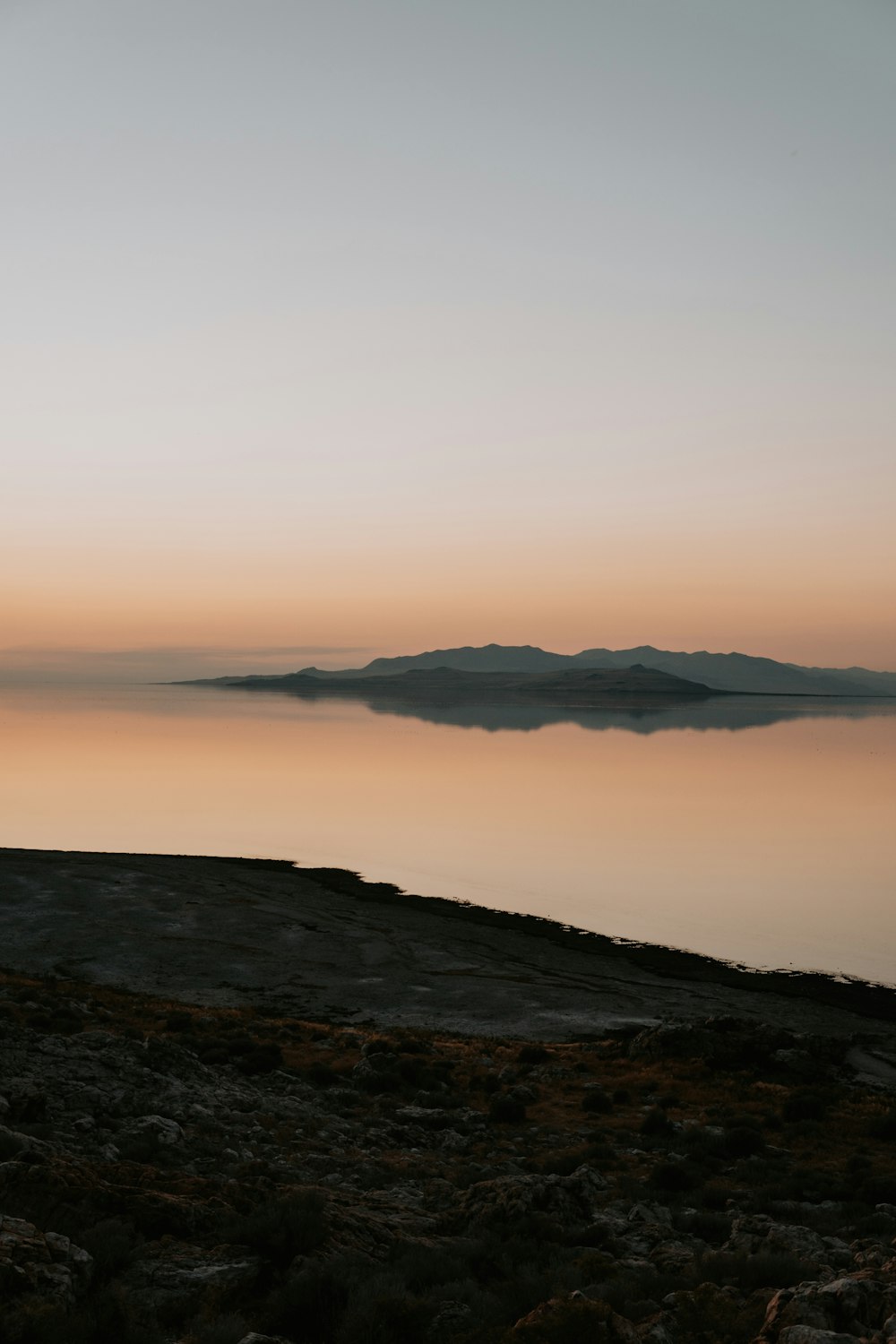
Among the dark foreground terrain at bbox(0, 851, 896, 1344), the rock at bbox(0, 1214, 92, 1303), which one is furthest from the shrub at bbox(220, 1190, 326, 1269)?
the rock at bbox(0, 1214, 92, 1303)

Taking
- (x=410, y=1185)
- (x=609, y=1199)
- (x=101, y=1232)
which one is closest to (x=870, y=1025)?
(x=609, y=1199)

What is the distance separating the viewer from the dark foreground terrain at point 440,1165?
30.0 feet

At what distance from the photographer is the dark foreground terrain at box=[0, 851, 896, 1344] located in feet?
30.0

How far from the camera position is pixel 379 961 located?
123 ft

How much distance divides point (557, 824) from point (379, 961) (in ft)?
125

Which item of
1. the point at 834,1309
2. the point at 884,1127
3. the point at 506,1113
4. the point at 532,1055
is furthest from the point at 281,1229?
the point at 532,1055

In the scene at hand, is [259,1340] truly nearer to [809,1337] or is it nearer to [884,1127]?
[809,1337]

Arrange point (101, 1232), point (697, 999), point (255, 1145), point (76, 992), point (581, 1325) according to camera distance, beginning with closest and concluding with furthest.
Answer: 1. point (581, 1325)
2. point (101, 1232)
3. point (255, 1145)
4. point (76, 992)
5. point (697, 999)

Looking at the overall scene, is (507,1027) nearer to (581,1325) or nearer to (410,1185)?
(410,1185)

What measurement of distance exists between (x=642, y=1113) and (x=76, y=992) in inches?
689

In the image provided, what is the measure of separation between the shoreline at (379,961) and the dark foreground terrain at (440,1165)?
0.35 meters

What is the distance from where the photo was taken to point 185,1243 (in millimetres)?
10680

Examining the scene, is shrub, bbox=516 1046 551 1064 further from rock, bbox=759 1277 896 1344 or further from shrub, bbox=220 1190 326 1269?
rock, bbox=759 1277 896 1344

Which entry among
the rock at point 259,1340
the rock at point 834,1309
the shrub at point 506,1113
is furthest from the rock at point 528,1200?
the shrub at point 506,1113
